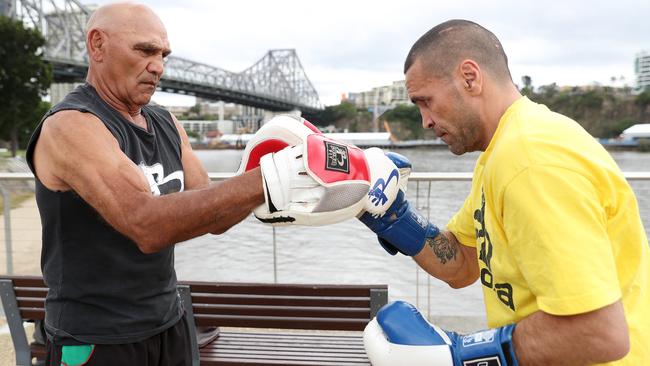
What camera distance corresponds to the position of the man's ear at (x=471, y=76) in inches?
59.2

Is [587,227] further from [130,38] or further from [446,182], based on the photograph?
[446,182]

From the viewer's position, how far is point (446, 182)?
371 centimetres

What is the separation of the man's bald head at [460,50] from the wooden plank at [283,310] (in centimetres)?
136

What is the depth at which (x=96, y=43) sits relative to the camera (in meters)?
1.75

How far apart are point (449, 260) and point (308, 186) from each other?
84 centimetres

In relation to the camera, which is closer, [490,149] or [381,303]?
[490,149]

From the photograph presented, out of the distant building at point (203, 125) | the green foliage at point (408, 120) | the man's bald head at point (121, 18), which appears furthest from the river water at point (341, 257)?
the distant building at point (203, 125)

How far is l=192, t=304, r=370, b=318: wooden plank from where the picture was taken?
2.61 metres

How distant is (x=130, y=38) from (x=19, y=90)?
34.2 metres

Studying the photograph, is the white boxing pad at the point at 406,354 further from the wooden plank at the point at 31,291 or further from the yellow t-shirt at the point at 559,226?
the wooden plank at the point at 31,291

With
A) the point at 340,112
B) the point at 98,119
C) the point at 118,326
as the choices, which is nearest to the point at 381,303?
the point at 118,326

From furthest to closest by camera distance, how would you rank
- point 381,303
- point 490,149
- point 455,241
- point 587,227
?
point 381,303
point 455,241
point 490,149
point 587,227

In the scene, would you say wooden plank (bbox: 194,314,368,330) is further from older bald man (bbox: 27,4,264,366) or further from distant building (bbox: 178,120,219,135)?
distant building (bbox: 178,120,219,135)

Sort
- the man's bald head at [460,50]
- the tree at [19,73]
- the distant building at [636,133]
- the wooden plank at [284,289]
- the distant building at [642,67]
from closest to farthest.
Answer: the man's bald head at [460,50] → the wooden plank at [284,289] → the distant building at [636,133] → the tree at [19,73] → the distant building at [642,67]
